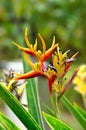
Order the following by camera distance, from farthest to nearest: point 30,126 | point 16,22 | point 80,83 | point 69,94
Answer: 1. point 16,22
2. point 69,94
3. point 80,83
4. point 30,126

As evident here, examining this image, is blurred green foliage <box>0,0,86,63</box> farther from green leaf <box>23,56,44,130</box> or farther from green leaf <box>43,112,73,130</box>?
green leaf <box>43,112,73,130</box>

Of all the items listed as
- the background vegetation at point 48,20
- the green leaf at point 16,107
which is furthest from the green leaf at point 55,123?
the background vegetation at point 48,20

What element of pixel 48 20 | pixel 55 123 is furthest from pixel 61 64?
pixel 48 20

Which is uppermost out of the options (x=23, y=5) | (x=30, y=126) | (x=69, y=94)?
(x=23, y=5)

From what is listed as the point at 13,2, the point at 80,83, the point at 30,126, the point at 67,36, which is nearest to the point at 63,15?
the point at 67,36

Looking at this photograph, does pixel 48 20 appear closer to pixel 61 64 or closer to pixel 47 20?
pixel 47 20

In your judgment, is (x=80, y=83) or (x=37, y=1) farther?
(x=37, y=1)

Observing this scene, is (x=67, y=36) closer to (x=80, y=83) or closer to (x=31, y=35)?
(x=31, y=35)
